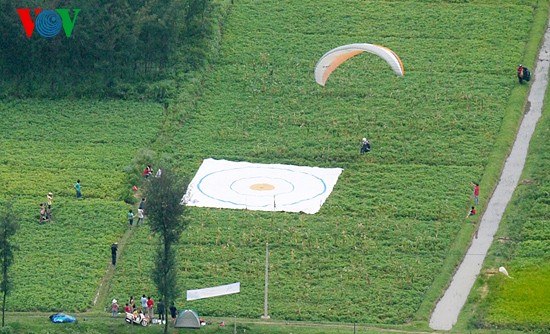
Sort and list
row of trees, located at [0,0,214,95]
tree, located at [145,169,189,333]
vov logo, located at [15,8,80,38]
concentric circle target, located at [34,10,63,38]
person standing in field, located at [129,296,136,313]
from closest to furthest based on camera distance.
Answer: tree, located at [145,169,189,333]
person standing in field, located at [129,296,136,313]
vov logo, located at [15,8,80,38]
concentric circle target, located at [34,10,63,38]
row of trees, located at [0,0,214,95]

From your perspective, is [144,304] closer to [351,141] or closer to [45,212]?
[45,212]

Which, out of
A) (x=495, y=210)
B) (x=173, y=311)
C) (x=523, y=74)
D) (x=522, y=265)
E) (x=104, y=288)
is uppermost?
(x=523, y=74)

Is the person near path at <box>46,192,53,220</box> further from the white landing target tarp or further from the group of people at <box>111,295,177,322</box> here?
the group of people at <box>111,295,177,322</box>

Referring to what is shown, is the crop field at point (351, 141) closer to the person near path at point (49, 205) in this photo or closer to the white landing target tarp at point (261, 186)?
Answer: the white landing target tarp at point (261, 186)

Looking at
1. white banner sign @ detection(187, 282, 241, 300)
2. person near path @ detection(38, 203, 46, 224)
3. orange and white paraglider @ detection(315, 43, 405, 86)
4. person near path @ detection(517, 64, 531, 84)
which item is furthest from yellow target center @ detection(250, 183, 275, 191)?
person near path @ detection(517, 64, 531, 84)

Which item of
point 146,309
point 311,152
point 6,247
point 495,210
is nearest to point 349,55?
point 311,152

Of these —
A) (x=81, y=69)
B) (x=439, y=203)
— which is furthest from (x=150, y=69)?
(x=439, y=203)
